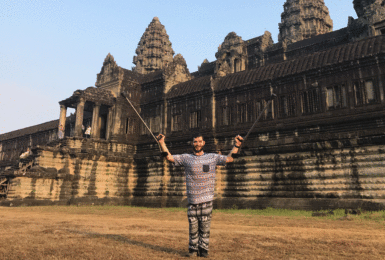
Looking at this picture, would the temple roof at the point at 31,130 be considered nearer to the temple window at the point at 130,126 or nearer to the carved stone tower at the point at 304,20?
the temple window at the point at 130,126

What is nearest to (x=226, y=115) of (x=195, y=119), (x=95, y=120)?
(x=195, y=119)

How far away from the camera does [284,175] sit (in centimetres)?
1880

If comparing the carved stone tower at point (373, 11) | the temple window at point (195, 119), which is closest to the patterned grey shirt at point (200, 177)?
the temple window at point (195, 119)

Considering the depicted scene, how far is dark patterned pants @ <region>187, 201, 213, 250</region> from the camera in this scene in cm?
601

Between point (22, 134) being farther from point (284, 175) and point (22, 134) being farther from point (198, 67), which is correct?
point (284, 175)

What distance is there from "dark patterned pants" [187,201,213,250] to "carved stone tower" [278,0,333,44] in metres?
65.2

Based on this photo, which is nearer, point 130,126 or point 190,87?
point 190,87

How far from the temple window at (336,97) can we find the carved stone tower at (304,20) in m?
50.0

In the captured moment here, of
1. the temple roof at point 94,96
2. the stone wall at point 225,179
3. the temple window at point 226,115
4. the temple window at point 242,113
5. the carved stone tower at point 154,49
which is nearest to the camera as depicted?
the stone wall at point 225,179

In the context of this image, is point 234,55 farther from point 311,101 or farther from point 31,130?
point 31,130

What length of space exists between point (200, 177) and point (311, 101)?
15553mm

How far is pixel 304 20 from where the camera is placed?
220ft

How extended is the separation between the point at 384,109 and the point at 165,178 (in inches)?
592

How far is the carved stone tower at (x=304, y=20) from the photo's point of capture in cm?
6625
